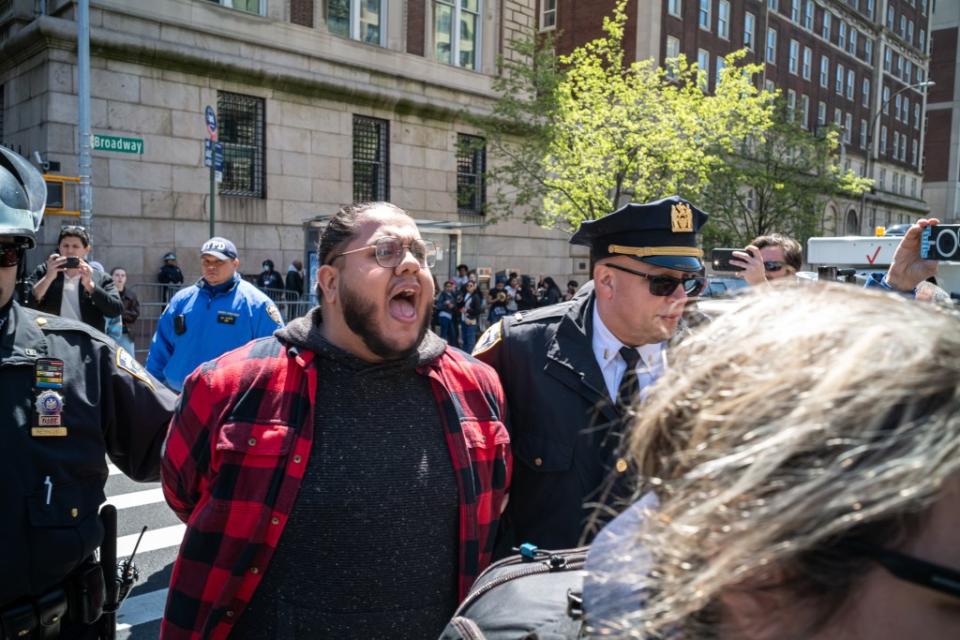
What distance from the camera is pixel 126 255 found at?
17.7 m

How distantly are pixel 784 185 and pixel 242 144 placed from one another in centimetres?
1958

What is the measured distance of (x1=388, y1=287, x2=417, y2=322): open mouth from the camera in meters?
2.43

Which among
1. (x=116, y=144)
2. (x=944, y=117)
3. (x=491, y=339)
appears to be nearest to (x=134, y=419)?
(x=491, y=339)

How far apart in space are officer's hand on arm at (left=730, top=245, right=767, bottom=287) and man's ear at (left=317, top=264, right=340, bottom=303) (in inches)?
111

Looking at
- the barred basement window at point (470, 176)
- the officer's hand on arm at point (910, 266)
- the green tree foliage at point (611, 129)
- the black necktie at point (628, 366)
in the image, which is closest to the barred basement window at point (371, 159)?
the barred basement window at point (470, 176)

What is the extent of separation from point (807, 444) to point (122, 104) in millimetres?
19553

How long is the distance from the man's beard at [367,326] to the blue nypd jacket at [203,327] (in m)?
3.78

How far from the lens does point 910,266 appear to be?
4.43 metres

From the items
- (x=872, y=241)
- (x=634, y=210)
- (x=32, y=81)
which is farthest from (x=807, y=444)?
(x=32, y=81)

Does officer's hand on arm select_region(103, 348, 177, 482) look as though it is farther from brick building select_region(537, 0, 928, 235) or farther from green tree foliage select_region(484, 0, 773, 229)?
brick building select_region(537, 0, 928, 235)

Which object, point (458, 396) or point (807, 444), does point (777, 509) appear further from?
point (458, 396)

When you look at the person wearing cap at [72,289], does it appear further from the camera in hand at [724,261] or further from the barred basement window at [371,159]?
the barred basement window at [371,159]

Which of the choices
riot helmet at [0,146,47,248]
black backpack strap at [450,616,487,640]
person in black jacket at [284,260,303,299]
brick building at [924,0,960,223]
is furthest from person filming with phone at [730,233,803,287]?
brick building at [924,0,960,223]

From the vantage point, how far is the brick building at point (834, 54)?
35.3m
